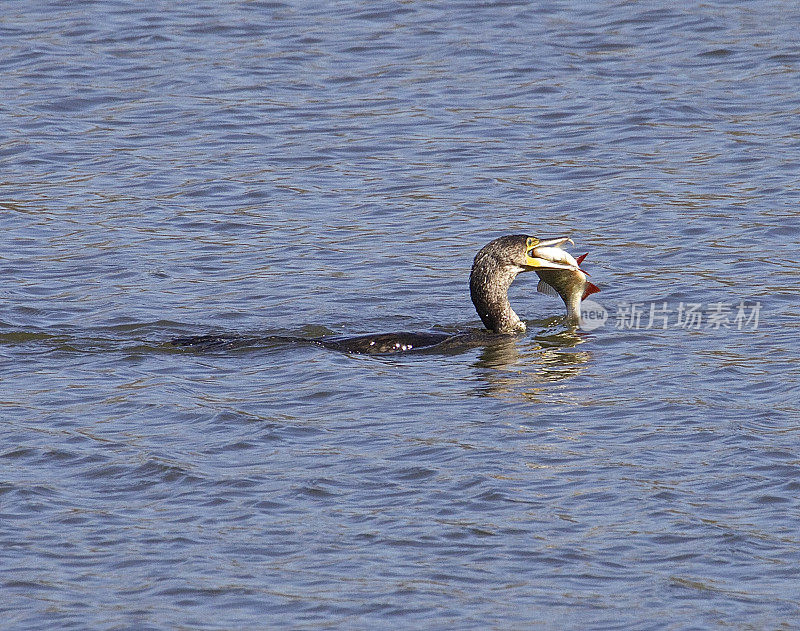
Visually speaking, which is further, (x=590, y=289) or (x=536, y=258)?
(x=536, y=258)

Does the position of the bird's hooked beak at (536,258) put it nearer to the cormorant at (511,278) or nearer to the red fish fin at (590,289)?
the cormorant at (511,278)

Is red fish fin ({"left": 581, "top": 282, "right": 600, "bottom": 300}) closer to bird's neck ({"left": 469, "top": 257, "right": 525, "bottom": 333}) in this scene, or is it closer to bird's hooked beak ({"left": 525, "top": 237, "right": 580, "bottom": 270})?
bird's hooked beak ({"left": 525, "top": 237, "right": 580, "bottom": 270})

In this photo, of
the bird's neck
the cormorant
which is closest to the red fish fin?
the cormorant

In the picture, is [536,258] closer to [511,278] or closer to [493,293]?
[511,278]

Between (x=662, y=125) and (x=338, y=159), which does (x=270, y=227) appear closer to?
(x=338, y=159)

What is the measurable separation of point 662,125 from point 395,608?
32.0 feet

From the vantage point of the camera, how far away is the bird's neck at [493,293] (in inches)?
398

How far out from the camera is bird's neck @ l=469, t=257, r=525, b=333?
10117mm

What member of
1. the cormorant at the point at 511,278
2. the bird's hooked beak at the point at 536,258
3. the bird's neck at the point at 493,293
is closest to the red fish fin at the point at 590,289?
the cormorant at the point at 511,278

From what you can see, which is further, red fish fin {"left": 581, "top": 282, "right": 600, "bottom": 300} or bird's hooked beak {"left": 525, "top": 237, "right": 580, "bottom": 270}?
bird's hooked beak {"left": 525, "top": 237, "right": 580, "bottom": 270}

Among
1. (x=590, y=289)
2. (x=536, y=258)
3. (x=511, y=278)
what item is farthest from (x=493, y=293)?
(x=590, y=289)

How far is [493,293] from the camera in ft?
33.2

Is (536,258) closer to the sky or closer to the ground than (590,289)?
closer to the sky

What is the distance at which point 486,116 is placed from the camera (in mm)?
15156
